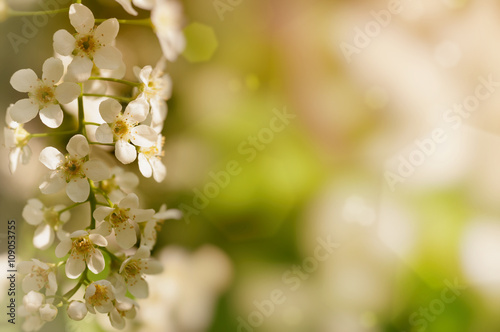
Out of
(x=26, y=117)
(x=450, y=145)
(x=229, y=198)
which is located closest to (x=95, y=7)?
(x=26, y=117)

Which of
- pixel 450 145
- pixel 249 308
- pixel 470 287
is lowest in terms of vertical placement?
pixel 249 308

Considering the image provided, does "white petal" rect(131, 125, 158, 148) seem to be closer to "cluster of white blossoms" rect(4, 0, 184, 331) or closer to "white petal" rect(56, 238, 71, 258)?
"cluster of white blossoms" rect(4, 0, 184, 331)

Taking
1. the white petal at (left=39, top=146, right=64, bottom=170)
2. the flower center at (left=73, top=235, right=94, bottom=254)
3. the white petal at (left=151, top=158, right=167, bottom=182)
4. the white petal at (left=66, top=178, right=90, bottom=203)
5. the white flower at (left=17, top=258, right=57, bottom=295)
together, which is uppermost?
the white petal at (left=151, top=158, right=167, bottom=182)

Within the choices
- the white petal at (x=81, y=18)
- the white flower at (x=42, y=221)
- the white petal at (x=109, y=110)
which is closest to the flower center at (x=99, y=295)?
the white flower at (x=42, y=221)

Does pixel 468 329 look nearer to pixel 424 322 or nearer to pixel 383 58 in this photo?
pixel 424 322

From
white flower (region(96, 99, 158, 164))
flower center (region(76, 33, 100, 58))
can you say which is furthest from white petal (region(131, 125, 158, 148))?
flower center (region(76, 33, 100, 58))

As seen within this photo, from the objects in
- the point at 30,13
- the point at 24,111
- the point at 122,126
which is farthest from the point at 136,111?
the point at 30,13
